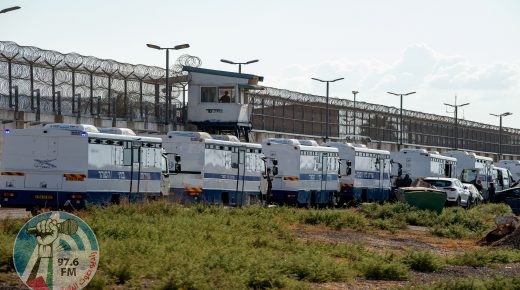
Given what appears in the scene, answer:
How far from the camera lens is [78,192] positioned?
32.9m

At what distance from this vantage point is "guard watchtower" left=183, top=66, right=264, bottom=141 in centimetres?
6038

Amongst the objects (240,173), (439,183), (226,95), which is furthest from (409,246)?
(226,95)

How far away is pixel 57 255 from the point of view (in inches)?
648

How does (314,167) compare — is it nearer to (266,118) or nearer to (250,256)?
(266,118)

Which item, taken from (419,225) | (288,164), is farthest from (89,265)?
(288,164)

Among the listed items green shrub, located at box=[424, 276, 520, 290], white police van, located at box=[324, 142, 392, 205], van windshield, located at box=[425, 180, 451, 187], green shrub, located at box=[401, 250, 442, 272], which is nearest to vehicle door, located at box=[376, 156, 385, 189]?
white police van, located at box=[324, 142, 392, 205]

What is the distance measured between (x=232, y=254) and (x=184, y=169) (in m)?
21.2

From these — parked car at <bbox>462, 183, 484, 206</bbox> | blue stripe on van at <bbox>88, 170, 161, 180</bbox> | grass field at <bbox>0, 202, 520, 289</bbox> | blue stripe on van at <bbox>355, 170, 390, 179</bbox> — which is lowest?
grass field at <bbox>0, 202, 520, 289</bbox>

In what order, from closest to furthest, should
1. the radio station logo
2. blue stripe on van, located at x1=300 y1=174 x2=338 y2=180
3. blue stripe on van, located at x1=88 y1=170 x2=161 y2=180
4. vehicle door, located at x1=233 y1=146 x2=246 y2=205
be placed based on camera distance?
1. the radio station logo
2. blue stripe on van, located at x1=88 y1=170 x2=161 y2=180
3. vehicle door, located at x1=233 y1=146 x2=246 y2=205
4. blue stripe on van, located at x1=300 y1=174 x2=338 y2=180

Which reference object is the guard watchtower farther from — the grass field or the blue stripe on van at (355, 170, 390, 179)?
the grass field

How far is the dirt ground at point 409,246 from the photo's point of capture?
18.9m

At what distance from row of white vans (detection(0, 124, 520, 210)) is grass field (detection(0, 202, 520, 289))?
3.86 m

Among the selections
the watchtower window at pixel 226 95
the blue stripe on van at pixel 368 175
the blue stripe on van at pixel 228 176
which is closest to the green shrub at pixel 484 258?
the blue stripe on van at pixel 228 176

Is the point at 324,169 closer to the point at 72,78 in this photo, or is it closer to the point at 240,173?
the point at 240,173
